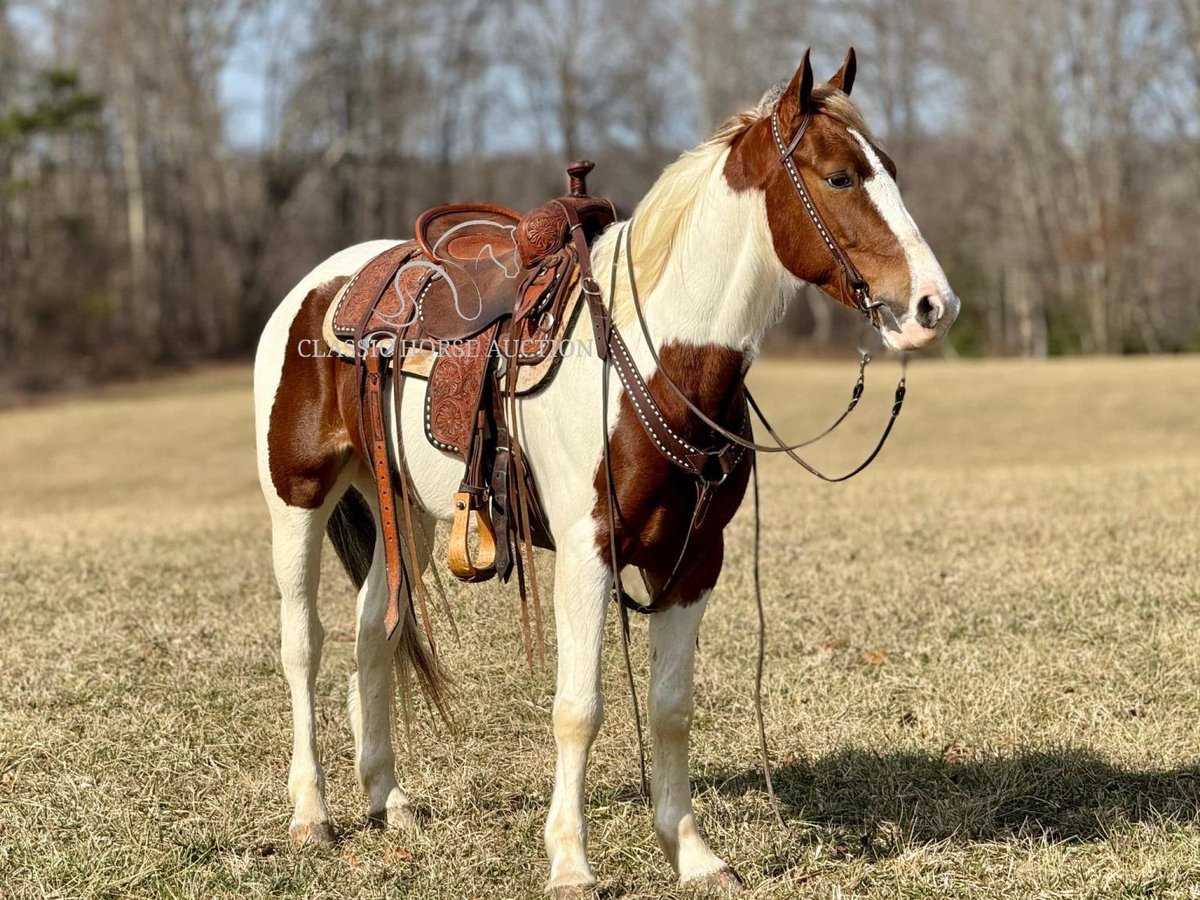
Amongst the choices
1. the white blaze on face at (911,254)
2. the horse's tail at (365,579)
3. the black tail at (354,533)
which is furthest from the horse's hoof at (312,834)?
the white blaze on face at (911,254)

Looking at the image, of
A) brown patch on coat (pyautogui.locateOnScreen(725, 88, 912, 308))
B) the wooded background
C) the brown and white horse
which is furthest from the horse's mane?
the wooded background

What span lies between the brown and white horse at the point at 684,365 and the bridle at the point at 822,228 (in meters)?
0.01

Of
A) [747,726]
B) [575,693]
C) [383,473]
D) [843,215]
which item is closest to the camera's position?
[843,215]

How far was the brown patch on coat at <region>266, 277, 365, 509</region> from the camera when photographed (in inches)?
160

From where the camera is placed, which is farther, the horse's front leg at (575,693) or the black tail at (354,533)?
the black tail at (354,533)

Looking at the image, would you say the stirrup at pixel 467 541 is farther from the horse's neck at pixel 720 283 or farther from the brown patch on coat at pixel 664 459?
the horse's neck at pixel 720 283

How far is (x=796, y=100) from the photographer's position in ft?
9.77

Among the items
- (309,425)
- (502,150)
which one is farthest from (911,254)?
(502,150)

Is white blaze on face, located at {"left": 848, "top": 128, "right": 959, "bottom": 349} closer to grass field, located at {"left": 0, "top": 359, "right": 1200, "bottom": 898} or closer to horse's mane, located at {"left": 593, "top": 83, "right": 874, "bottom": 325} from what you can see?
horse's mane, located at {"left": 593, "top": 83, "right": 874, "bottom": 325}

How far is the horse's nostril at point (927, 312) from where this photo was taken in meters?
2.81

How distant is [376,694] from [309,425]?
93 cm

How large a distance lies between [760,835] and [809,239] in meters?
1.84

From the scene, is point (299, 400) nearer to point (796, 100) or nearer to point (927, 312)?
point (796, 100)

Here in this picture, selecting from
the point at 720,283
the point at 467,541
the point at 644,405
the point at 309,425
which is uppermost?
the point at 720,283
